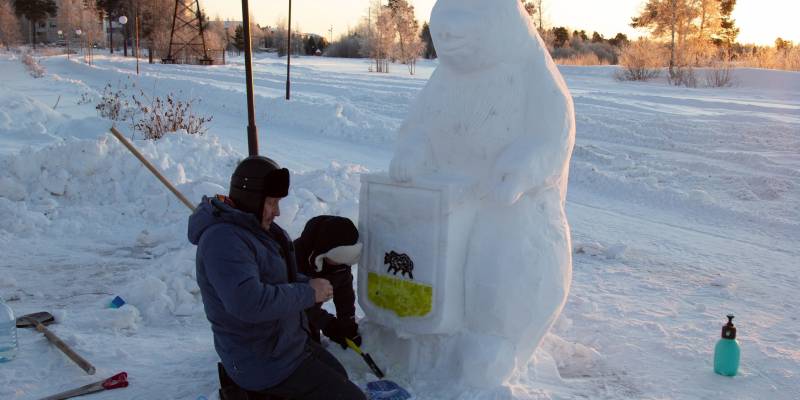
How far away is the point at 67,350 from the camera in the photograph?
3662mm

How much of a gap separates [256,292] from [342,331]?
1156 mm

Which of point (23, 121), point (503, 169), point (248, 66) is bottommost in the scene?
point (23, 121)

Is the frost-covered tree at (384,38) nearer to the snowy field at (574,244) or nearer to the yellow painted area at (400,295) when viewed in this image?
the snowy field at (574,244)

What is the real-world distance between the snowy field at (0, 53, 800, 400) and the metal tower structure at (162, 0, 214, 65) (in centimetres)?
2262

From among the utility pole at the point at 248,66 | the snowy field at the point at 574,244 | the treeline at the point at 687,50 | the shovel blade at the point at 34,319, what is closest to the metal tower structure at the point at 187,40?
the treeline at the point at 687,50

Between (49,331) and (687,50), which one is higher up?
Result: (687,50)

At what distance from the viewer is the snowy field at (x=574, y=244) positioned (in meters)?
3.78

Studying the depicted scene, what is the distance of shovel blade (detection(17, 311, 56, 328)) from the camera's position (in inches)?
162

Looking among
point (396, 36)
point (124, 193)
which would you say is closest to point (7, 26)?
point (396, 36)

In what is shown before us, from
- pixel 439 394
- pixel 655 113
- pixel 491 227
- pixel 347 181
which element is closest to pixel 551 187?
pixel 491 227

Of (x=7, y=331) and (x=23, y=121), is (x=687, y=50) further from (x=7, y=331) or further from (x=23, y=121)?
(x=7, y=331)

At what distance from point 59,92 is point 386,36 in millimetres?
18095

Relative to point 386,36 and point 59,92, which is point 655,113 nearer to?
point 59,92

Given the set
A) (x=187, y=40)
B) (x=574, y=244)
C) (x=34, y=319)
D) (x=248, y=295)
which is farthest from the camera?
(x=187, y=40)
